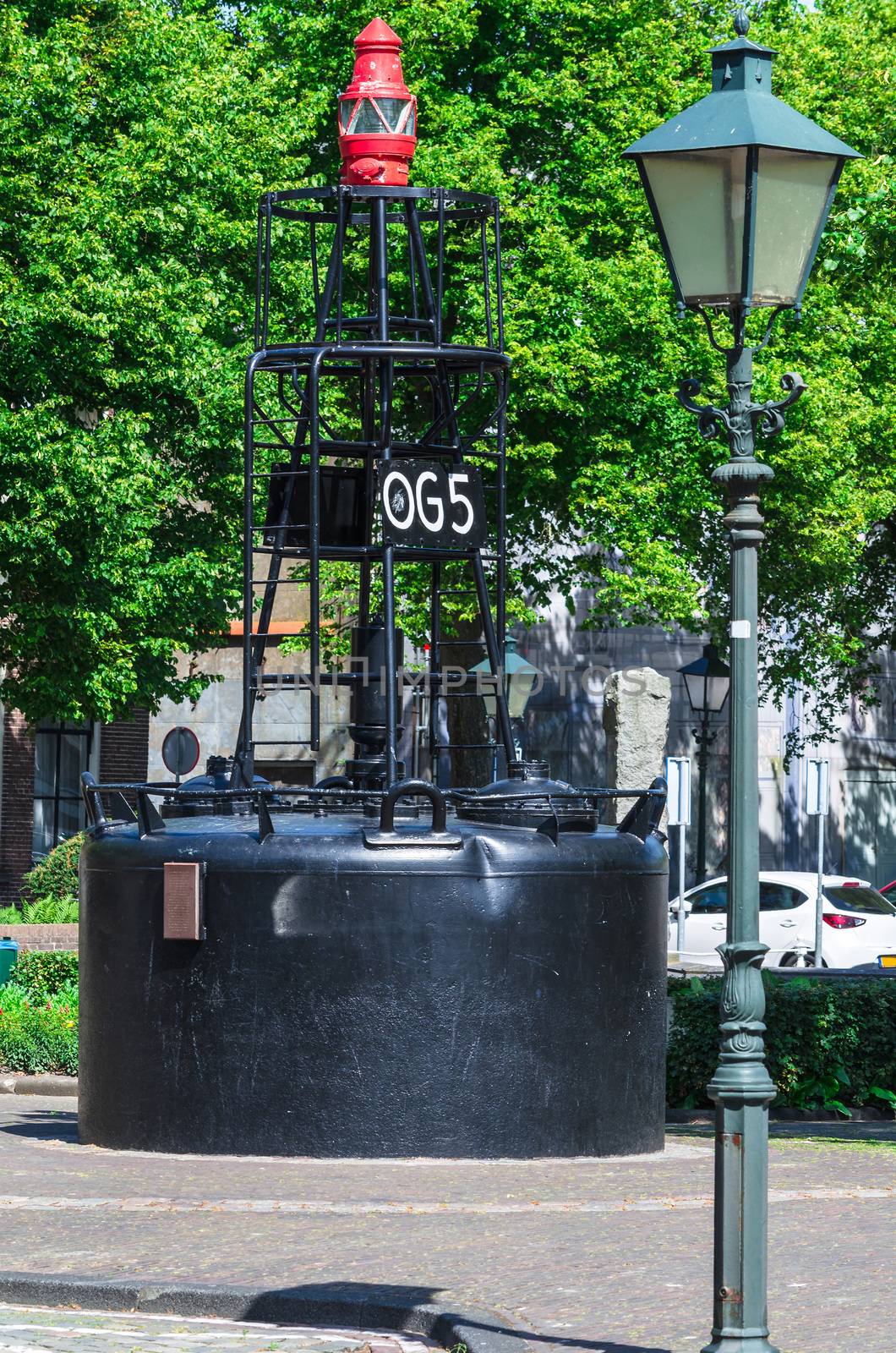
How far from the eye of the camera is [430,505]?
1274 cm

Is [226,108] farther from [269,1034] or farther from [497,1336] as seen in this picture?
[497,1336]

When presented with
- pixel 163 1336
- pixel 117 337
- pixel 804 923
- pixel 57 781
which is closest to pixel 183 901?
pixel 163 1336

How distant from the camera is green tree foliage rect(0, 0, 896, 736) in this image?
25188 mm

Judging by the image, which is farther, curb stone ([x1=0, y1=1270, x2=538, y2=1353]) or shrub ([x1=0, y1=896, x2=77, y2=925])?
shrub ([x1=0, y1=896, x2=77, y2=925])

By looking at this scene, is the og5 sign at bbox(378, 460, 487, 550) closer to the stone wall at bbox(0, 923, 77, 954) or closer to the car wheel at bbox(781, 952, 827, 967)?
the stone wall at bbox(0, 923, 77, 954)

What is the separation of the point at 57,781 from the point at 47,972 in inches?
642

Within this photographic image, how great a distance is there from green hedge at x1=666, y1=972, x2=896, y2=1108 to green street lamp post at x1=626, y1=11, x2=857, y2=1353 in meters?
8.35

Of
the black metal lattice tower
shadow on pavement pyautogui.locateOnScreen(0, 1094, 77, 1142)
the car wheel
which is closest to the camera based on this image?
the black metal lattice tower

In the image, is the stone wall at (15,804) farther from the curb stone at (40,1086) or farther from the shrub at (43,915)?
the curb stone at (40,1086)

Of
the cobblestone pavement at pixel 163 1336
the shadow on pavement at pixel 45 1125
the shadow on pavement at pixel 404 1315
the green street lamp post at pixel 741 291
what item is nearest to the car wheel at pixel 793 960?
the shadow on pavement at pixel 45 1125

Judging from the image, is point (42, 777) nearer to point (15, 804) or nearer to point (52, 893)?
point (15, 804)

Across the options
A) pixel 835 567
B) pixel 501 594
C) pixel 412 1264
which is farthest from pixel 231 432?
pixel 412 1264

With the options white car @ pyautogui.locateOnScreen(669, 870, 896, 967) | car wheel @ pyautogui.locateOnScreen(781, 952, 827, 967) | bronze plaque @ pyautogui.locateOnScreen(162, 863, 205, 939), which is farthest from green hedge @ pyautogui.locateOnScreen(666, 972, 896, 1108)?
car wheel @ pyautogui.locateOnScreen(781, 952, 827, 967)

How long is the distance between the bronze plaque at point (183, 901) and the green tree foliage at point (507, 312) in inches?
537
